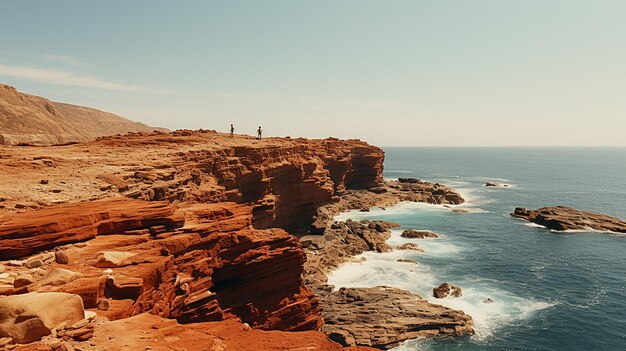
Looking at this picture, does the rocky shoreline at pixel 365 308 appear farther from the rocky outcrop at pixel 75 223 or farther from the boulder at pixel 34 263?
the boulder at pixel 34 263

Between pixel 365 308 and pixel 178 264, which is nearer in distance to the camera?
pixel 178 264

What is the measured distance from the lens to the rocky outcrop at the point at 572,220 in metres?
73.6

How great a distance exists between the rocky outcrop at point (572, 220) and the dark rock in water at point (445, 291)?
45.2 m

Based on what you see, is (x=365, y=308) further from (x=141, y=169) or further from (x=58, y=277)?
(x=58, y=277)

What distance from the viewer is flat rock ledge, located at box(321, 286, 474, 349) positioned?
33344 millimetres

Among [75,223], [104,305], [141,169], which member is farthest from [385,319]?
[104,305]

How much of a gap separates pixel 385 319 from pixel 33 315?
3237 cm

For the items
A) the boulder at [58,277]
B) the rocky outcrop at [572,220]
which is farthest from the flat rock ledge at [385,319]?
the rocky outcrop at [572,220]

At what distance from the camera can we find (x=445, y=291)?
141 feet

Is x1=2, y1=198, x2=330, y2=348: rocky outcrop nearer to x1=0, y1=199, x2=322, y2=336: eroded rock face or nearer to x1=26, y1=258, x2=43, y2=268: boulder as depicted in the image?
x1=0, y1=199, x2=322, y2=336: eroded rock face

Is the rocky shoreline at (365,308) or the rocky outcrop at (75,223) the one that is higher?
the rocky outcrop at (75,223)

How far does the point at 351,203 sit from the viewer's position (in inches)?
3484

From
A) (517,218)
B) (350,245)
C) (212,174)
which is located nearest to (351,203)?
(350,245)

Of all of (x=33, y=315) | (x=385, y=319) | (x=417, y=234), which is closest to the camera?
(x=33, y=315)
